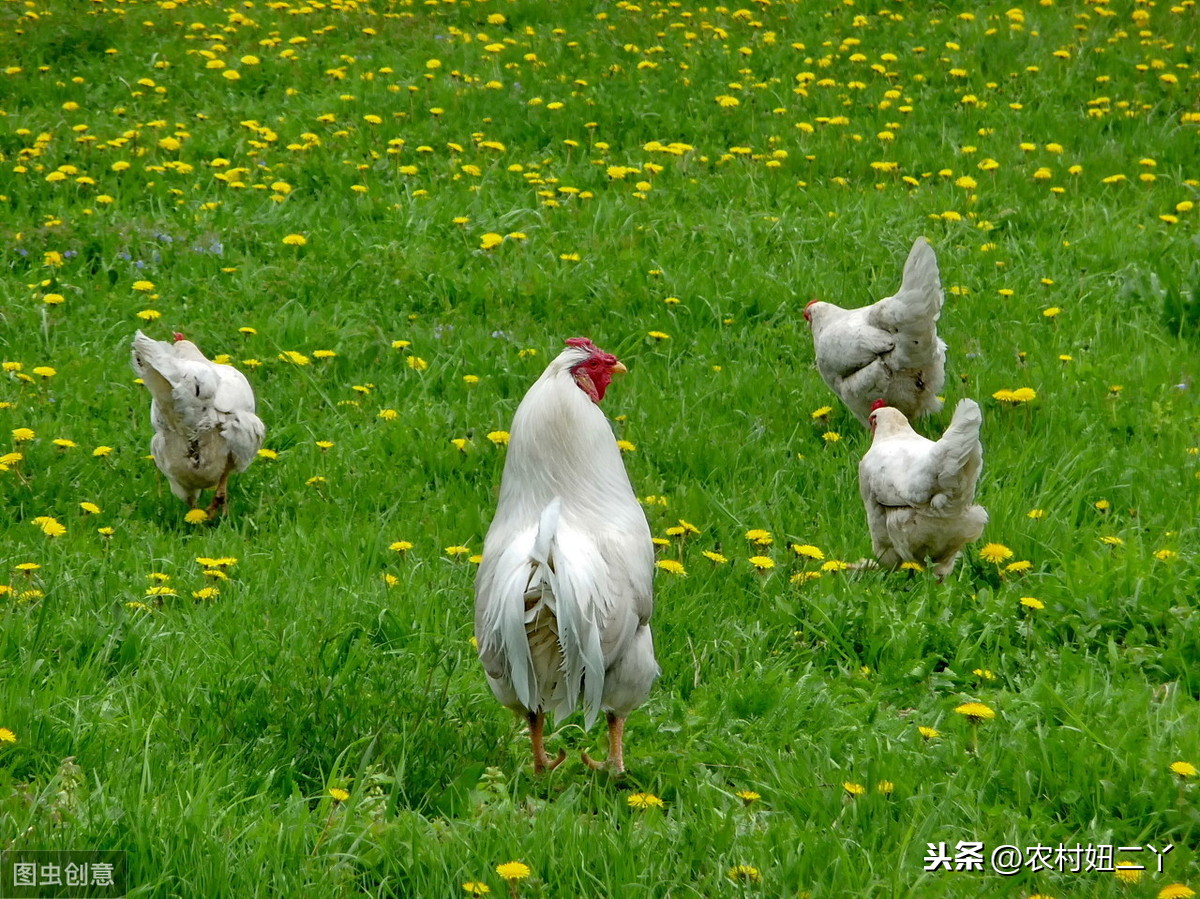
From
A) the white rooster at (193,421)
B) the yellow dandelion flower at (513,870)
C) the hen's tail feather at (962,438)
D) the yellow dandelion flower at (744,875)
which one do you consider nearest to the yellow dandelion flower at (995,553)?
the hen's tail feather at (962,438)

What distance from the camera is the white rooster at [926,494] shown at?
14.6 ft

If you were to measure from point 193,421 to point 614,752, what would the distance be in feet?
8.31

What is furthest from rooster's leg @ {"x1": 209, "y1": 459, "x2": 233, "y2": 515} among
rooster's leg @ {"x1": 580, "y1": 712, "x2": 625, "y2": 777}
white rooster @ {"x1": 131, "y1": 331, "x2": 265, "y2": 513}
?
rooster's leg @ {"x1": 580, "y1": 712, "x2": 625, "y2": 777}

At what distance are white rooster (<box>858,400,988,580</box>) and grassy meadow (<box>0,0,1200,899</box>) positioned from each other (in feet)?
0.47

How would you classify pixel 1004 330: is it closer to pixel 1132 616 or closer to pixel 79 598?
pixel 1132 616

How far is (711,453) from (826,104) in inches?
204

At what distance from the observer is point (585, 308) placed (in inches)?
287

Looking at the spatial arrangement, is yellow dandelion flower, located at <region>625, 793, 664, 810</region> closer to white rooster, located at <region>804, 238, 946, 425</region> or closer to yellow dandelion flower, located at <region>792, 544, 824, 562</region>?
yellow dandelion flower, located at <region>792, 544, 824, 562</region>

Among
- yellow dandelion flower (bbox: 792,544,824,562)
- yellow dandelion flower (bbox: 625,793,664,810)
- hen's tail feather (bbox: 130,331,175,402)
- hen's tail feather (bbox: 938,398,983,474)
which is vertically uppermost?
hen's tail feather (bbox: 938,398,983,474)

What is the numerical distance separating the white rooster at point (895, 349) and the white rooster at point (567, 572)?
2.25 m

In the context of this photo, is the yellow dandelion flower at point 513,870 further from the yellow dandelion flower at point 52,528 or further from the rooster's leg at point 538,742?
the yellow dandelion flower at point 52,528

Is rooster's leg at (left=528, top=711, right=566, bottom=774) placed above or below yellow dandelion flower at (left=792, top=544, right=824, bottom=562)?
below

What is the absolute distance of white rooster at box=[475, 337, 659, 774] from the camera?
3.38 meters

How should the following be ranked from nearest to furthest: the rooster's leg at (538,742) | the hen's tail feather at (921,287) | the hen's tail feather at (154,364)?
the rooster's leg at (538,742)
the hen's tail feather at (154,364)
the hen's tail feather at (921,287)
